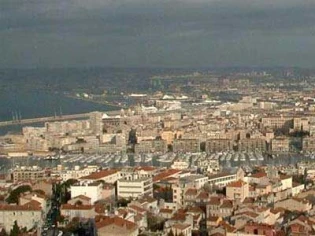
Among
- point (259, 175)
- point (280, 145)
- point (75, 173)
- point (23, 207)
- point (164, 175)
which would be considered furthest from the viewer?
point (280, 145)

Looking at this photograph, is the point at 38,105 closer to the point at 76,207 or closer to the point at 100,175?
the point at 100,175

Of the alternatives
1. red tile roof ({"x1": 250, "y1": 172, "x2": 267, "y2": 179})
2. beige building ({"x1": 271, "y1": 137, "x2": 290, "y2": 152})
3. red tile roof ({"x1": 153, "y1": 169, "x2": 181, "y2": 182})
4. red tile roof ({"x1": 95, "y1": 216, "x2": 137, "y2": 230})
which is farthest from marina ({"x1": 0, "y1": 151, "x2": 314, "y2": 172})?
red tile roof ({"x1": 95, "y1": 216, "x2": 137, "y2": 230})

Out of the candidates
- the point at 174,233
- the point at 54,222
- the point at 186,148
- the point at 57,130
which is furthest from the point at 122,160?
the point at 174,233

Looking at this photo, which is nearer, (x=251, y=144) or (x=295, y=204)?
(x=295, y=204)

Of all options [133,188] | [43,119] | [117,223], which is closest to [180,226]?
[117,223]

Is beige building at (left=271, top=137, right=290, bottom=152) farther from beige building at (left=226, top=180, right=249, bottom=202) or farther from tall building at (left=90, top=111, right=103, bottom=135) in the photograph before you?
beige building at (left=226, top=180, right=249, bottom=202)

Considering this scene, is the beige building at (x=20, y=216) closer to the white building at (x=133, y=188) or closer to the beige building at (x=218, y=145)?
the white building at (x=133, y=188)

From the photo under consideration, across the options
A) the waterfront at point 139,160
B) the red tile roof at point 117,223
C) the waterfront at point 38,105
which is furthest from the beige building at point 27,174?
the waterfront at point 38,105
